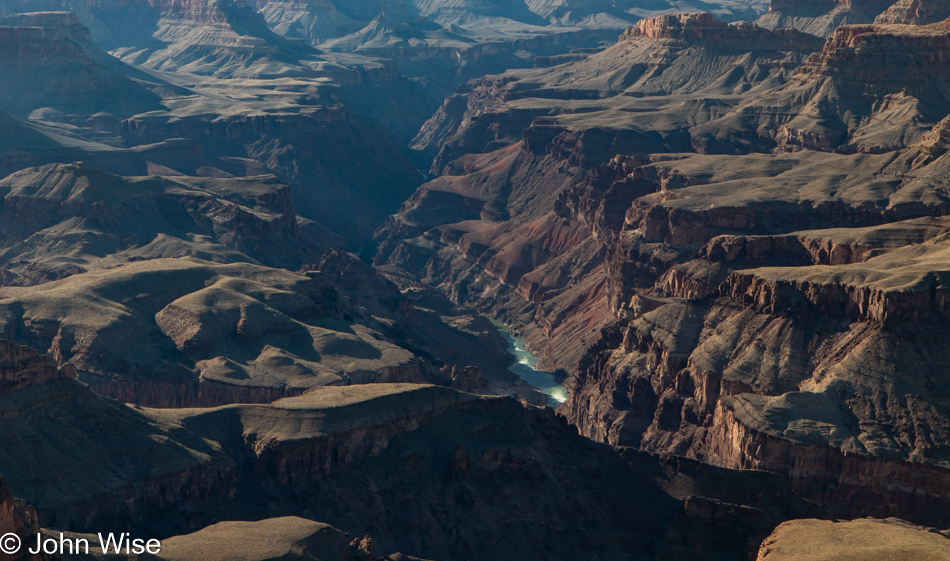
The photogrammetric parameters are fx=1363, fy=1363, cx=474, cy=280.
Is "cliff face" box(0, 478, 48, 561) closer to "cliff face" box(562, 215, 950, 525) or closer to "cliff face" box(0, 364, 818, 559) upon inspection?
"cliff face" box(0, 364, 818, 559)

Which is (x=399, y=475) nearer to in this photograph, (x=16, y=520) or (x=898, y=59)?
(x=16, y=520)

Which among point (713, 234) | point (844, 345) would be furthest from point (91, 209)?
point (844, 345)

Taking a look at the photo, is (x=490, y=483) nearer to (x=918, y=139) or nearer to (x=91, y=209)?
(x=91, y=209)

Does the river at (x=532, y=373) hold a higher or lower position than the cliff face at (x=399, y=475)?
lower

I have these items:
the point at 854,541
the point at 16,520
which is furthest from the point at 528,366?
the point at 16,520

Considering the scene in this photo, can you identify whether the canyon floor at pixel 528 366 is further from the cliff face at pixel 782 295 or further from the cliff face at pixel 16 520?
the cliff face at pixel 782 295

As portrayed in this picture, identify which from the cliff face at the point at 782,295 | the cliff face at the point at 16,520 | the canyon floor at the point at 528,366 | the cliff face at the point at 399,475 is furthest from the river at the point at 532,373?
the cliff face at the point at 16,520

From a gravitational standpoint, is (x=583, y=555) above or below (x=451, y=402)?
below

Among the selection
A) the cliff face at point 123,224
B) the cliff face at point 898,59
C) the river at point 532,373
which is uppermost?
the cliff face at point 898,59
